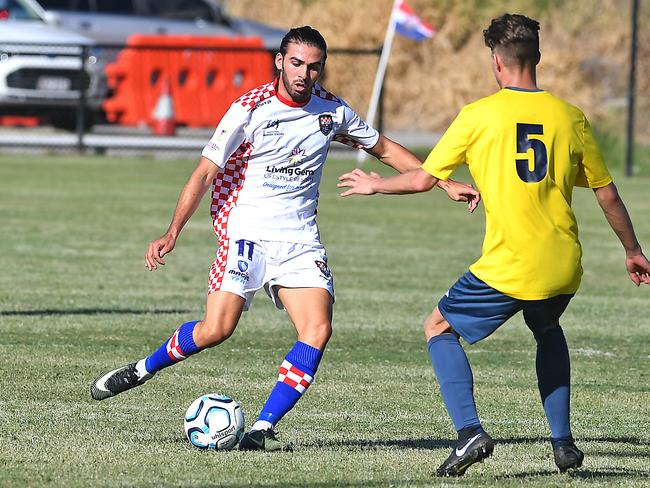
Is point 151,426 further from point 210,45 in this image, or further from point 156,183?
point 210,45

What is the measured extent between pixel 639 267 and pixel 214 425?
196 cm

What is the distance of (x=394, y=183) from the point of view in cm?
621

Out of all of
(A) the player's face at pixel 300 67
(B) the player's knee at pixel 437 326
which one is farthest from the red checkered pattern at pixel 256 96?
(B) the player's knee at pixel 437 326

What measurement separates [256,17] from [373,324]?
1054 inches

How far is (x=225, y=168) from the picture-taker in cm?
711

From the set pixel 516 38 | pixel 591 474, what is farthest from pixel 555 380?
pixel 516 38

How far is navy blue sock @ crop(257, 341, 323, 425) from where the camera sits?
6.82 m

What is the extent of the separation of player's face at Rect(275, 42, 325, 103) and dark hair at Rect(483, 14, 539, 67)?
1.01 m

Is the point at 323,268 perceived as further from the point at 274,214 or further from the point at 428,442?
the point at 428,442

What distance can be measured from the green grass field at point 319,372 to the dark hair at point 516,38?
1698 millimetres

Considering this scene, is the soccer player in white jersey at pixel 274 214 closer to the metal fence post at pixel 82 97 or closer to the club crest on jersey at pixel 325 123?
the club crest on jersey at pixel 325 123

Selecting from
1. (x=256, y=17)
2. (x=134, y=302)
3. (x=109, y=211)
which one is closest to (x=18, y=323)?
(x=134, y=302)

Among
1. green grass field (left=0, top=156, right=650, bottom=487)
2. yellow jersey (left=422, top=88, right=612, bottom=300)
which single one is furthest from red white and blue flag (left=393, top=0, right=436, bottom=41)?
yellow jersey (left=422, top=88, right=612, bottom=300)

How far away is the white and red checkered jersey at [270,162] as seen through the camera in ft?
22.8
